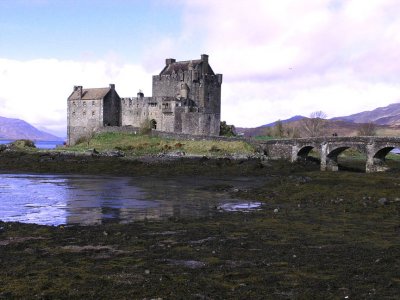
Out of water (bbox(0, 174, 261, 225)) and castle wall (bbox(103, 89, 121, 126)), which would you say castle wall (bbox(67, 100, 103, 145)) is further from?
water (bbox(0, 174, 261, 225))

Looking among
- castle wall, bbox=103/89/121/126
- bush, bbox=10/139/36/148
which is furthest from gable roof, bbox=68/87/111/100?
bush, bbox=10/139/36/148

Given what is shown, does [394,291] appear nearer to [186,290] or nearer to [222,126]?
[186,290]

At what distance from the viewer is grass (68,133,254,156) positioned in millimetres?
56031

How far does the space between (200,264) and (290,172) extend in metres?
35.3

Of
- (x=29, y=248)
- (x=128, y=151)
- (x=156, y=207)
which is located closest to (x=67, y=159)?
(x=128, y=151)

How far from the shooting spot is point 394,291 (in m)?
9.80

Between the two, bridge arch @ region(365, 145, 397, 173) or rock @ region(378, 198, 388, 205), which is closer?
rock @ region(378, 198, 388, 205)

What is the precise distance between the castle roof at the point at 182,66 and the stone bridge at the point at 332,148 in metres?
16.7

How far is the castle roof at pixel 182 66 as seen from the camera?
68.8 metres

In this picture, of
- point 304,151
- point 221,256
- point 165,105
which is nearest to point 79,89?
point 165,105

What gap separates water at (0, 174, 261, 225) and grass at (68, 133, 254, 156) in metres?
15.4

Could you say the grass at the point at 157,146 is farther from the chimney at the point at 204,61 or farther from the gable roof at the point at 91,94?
the chimney at the point at 204,61

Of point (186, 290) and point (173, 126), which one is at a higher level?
point (173, 126)

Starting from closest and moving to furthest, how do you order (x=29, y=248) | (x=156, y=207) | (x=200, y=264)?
(x=200, y=264), (x=29, y=248), (x=156, y=207)
